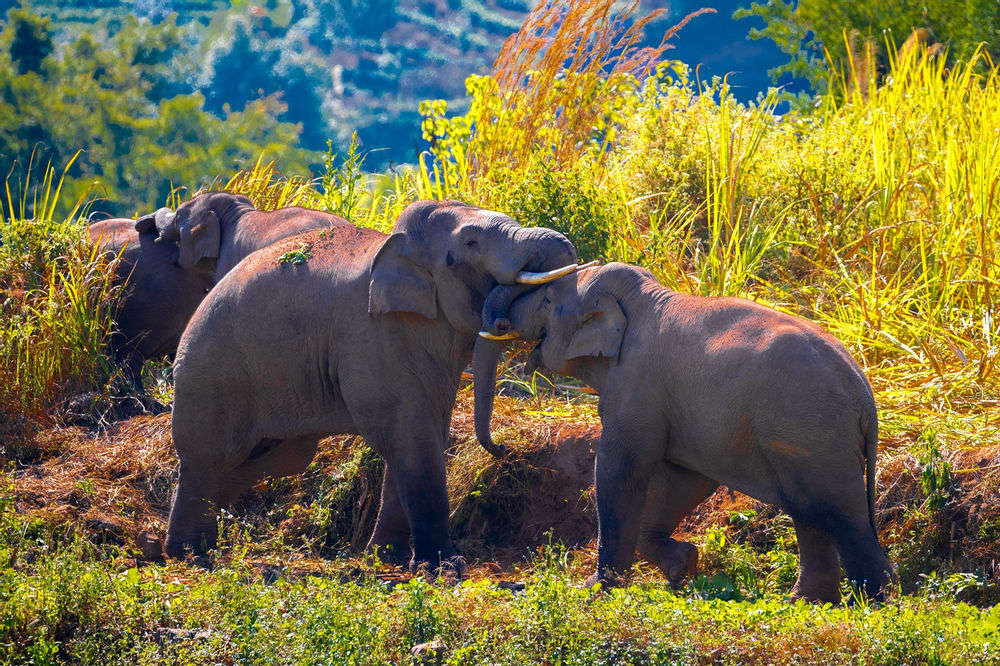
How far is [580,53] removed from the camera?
1335 cm

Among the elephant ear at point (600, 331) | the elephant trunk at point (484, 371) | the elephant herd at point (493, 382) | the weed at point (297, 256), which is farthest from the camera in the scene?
the weed at point (297, 256)

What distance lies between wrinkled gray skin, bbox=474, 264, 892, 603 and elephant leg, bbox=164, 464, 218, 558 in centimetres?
193

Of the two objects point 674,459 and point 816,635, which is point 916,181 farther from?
point 816,635

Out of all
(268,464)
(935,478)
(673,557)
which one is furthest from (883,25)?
(673,557)

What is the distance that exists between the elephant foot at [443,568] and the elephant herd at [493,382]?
24 millimetres

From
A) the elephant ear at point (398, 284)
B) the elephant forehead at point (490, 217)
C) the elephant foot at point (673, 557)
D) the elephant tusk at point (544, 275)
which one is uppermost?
the elephant forehead at point (490, 217)

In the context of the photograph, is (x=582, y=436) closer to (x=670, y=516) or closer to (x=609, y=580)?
(x=670, y=516)

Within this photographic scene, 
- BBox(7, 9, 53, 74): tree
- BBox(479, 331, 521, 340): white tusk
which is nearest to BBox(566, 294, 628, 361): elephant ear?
BBox(479, 331, 521, 340): white tusk

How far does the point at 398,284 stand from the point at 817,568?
2.62 m

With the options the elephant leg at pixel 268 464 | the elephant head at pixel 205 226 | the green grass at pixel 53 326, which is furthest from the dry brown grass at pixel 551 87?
the elephant leg at pixel 268 464

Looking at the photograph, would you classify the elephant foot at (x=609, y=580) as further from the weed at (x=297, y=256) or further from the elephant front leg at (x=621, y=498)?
the weed at (x=297, y=256)

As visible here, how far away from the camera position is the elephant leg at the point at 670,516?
775 cm

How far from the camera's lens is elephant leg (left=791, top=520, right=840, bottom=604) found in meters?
7.18

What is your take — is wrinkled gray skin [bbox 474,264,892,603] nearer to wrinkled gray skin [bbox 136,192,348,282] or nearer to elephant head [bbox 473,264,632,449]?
elephant head [bbox 473,264,632,449]
